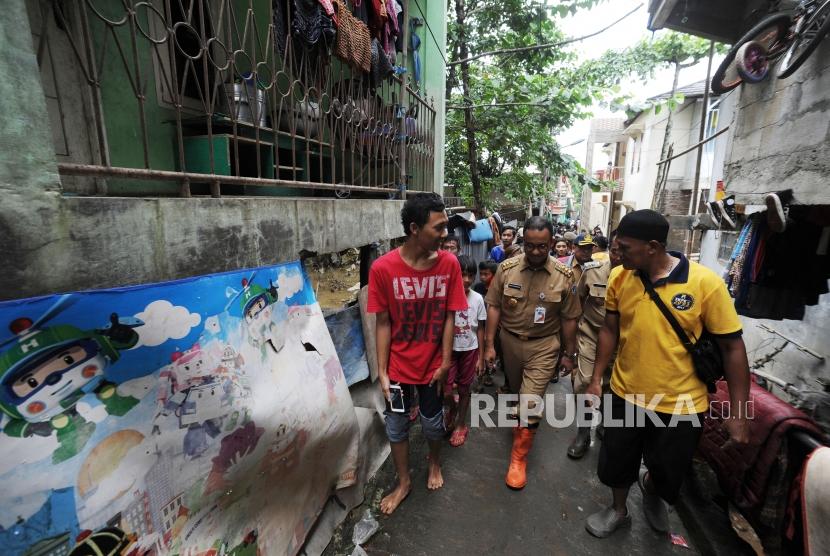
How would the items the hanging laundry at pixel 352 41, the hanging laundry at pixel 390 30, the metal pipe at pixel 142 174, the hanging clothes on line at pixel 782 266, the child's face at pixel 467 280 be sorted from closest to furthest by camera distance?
the metal pipe at pixel 142 174 → the hanging clothes on line at pixel 782 266 → the hanging laundry at pixel 352 41 → the child's face at pixel 467 280 → the hanging laundry at pixel 390 30

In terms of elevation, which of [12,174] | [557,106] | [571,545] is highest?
[557,106]

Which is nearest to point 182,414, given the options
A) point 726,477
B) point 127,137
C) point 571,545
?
point 127,137

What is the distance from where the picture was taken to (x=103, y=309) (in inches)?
56.5

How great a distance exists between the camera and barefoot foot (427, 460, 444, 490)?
301 cm

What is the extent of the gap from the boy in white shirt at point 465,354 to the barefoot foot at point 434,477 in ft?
1.78

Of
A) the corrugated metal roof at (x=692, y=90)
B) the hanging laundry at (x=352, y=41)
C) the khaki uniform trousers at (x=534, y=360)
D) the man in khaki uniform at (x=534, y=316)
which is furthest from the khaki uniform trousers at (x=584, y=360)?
the corrugated metal roof at (x=692, y=90)

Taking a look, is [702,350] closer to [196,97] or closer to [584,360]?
[584,360]

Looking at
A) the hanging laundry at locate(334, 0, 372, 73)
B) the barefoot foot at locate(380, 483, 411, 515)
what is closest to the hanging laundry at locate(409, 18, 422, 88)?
the hanging laundry at locate(334, 0, 372, 73)

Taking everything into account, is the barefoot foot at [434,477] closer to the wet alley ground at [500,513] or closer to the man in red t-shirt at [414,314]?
the wet alley ground at [500,513]

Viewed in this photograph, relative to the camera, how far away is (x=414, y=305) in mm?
2594

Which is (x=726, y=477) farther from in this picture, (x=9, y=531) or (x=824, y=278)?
(x=9, y=531)

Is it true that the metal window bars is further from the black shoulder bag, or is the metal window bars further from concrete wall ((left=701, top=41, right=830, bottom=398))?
concrete wall ((left=701, top=41, right=830, bottom=398))

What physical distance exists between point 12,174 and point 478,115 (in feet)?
31.4

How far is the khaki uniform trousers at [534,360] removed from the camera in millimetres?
3209
